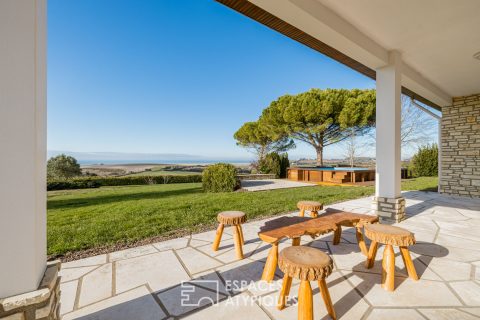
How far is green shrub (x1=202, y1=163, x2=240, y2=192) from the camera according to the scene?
318 inches

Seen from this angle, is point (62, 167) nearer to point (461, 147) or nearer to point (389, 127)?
Result: point (389, 127)

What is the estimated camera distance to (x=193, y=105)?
25.8m

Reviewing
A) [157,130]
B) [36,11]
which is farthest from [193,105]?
[36,11]

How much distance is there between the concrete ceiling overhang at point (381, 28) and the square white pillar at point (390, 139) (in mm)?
279

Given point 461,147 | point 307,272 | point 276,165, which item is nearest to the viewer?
point 307,272

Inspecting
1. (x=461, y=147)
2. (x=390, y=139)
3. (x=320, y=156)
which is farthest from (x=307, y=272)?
(x=320, y=156)

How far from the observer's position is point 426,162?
41.0 feet

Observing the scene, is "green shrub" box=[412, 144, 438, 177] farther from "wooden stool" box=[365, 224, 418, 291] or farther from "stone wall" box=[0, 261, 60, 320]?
"stone wall" box=[0, 261, 60, 320]

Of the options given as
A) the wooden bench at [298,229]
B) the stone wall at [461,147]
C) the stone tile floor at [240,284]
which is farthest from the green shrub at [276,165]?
the wooden bench at [298,229]

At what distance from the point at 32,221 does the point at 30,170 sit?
0.25m

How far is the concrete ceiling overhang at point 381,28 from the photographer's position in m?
2.62

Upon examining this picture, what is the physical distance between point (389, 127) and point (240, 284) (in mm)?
3851

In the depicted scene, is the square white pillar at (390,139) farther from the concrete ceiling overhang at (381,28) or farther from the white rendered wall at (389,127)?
the concrete ceiling overhang at (381,28)

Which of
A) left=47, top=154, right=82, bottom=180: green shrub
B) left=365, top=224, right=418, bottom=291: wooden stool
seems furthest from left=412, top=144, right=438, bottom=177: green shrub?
left=47, top=154, right=82, bottom=180: green shrub
